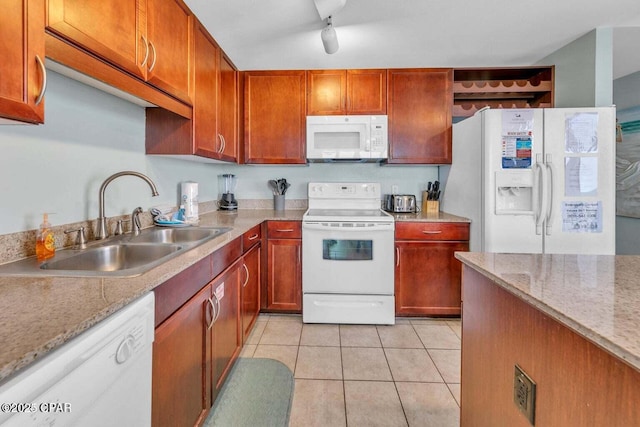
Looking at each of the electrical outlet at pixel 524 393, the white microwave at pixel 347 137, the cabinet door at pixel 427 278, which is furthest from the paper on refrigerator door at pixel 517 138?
the electrical outlet at pixel 524 393

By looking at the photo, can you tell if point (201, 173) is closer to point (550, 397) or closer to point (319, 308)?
point (319, 308)

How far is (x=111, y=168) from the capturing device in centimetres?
167

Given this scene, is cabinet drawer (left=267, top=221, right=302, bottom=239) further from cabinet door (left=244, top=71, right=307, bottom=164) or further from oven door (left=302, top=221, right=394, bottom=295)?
cabinet door (left=244, top=71, right=307, bottom=164)

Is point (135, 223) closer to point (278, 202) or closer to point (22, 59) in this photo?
point (22, 59)

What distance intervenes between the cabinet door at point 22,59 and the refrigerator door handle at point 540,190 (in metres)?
2.60

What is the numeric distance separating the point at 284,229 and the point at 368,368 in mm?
1223

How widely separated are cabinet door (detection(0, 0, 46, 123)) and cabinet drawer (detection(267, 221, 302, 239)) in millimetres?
1796

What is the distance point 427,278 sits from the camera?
2.56 m

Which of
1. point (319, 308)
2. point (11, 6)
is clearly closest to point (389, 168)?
point (319, 308)

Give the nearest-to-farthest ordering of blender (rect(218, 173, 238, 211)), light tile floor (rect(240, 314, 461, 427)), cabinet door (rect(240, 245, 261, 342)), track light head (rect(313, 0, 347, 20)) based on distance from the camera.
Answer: light tile floor (rect(240, 314, 461, 427)) → track light head (rect(313, 0, 347, 20)) → cabinet door (rect(240, 245, 261, 342)) → blender (rect(218, 173, 238, 211))

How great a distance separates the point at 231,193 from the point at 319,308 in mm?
1476

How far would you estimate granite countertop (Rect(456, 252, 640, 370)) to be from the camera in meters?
0.55

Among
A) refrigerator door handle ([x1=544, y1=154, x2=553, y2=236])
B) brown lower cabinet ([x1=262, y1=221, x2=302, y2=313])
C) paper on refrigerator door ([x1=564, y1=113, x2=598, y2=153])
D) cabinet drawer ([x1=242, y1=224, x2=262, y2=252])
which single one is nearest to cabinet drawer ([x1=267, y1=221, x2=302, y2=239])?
brown lower cabinet ([x1=262, y1=221, x2=302, y2=313])

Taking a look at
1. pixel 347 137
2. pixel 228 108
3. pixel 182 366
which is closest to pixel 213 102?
pixel 228 108
